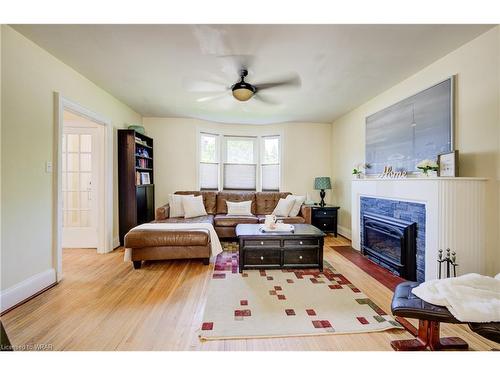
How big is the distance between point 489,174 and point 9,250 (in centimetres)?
445

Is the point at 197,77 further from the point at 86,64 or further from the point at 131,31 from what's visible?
the point at 86,64

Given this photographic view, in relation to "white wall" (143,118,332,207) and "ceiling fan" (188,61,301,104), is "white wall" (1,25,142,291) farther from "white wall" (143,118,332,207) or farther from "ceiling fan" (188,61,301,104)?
"white wall" (143,118,332,207)

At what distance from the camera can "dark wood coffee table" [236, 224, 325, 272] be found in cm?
290

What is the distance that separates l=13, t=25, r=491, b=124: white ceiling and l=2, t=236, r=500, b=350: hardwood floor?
8.17ft

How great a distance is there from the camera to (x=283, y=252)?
9.54 ft

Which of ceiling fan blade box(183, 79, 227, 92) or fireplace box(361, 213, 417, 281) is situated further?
ceiling fan blade box(183, 79, 227, 92)

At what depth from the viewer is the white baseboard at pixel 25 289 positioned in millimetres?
2002

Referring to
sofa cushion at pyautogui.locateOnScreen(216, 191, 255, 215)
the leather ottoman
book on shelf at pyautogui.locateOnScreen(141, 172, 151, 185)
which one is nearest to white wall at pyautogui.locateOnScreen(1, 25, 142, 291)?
the leather ottoman

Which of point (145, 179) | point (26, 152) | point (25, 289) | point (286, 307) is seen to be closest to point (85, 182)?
point (145, 179)

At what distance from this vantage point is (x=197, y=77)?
295 centimetres

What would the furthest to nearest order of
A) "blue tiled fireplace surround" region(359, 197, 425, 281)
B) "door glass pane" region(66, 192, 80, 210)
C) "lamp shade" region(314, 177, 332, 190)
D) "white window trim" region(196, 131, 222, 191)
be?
"white window trim" region(196, 131, 222, 191), "lamp shade" region(314, 177, 332, 190), "door glass pane" region(66, 192, 80, 210), "blue tiled fireplace surround" region(359, 197, 425, 281)

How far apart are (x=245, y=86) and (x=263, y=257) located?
7.09 feet

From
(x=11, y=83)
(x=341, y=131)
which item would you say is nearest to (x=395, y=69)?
(x=341, y=131)

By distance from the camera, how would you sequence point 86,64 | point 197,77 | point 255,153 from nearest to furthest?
point 86,64
point 197,77
point 255,153
